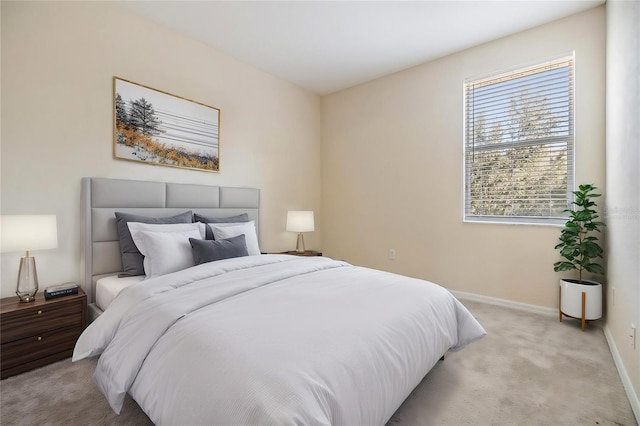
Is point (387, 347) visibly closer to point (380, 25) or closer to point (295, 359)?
point (295, 359)

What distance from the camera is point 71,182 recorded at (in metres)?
2.35

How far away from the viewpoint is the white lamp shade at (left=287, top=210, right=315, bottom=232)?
3807 mm

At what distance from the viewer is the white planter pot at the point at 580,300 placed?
243 cm

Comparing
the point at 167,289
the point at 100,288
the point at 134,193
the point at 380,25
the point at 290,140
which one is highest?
the point at 380,25

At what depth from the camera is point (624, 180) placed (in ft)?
6.15

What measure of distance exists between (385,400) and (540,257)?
8.38ft

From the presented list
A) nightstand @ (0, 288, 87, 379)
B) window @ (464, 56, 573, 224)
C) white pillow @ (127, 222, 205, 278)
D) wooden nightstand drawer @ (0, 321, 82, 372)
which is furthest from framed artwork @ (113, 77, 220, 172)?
window @ (464, 56, 573, 224)

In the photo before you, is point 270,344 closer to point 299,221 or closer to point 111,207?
point 111,207

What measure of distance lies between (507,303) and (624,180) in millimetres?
1665

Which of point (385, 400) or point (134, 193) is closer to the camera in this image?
point (385, 400)

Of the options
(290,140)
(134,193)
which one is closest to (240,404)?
(134,193)

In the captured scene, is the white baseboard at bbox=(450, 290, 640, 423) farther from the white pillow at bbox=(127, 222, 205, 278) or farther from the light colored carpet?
the white pillow at bbox=(127, 222, 205, 278)

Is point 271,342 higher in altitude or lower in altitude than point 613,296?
higher

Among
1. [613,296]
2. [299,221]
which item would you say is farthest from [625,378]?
[299,221]
